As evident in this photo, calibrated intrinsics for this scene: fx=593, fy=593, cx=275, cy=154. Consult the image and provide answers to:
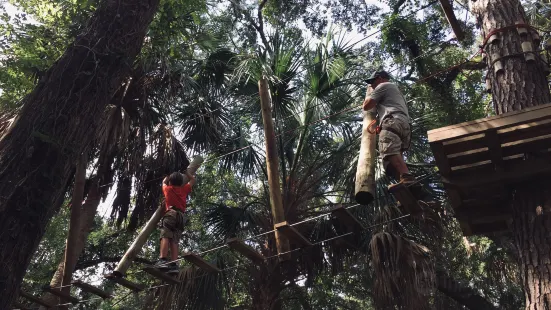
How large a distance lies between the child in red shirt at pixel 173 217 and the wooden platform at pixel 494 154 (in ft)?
11.4

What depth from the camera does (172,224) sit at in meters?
7.41

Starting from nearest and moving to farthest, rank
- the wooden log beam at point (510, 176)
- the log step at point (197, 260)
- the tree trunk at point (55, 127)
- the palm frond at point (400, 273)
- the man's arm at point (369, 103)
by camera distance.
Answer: the tree trunk at point (55, 127)
the wooden log beam at point (510, 176)
the man's arm at point (369, 103)
the log step at point (197, 260)
the palm frond at point (400, 273)

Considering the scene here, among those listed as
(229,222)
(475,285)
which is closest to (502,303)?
(475,285)

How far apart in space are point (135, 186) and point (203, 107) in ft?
6.21

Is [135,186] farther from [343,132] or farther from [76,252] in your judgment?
[343,132]

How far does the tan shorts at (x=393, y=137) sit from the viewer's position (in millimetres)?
5480

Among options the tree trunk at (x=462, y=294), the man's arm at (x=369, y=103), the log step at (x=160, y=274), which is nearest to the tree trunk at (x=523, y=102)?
the man's arm at (x=369, y=103)

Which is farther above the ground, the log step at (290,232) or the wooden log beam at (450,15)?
the wooden log beam at (450,15)

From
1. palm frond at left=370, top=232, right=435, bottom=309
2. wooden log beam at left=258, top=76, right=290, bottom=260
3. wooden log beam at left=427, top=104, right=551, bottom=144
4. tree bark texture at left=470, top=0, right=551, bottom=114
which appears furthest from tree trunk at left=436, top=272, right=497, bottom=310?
wooden log beam at left=427, top=104, right=551, bottom=144

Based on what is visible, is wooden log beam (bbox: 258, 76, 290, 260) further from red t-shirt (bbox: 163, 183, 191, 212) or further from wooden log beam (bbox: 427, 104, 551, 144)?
wooden log beam (bbox: 427, 104, 551, 144)

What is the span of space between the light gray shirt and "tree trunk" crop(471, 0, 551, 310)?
1.00 m

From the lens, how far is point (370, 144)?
572 cm

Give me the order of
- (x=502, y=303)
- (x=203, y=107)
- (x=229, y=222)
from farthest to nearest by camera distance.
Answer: (x=502, y=303)
(x=203, y=107)
(x=229, y=222)

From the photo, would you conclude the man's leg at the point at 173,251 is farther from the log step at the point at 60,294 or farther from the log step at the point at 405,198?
the log step at the point at 405,198
